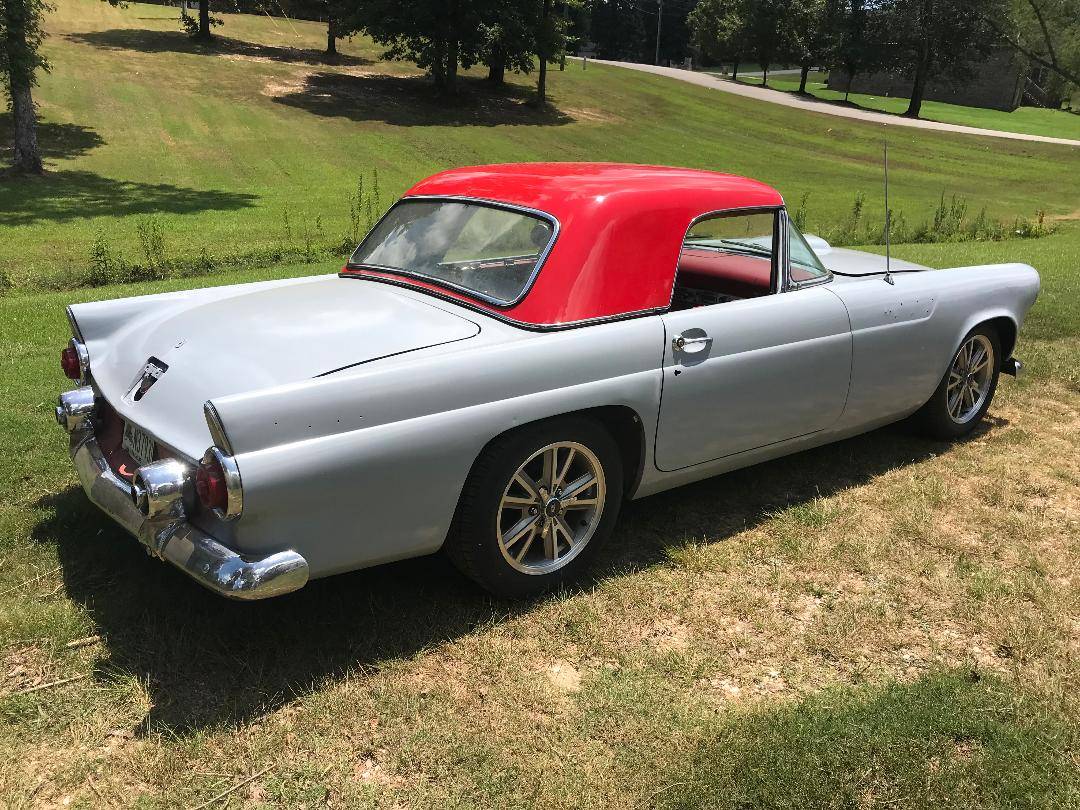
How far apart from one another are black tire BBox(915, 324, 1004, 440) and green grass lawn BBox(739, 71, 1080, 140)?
4524 cm

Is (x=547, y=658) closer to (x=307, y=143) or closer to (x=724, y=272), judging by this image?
(x=724, y=272)

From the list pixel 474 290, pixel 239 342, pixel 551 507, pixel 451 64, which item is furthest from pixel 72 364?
pixel 451 64

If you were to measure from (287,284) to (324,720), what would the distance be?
2277mm

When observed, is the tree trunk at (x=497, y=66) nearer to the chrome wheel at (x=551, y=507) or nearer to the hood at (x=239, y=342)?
the hood at (x=239, y=342)

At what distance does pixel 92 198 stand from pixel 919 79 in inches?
1720

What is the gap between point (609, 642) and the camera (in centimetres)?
318

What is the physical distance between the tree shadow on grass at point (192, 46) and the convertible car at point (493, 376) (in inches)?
1401

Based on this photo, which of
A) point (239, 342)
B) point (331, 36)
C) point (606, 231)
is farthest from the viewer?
point (331, 36)

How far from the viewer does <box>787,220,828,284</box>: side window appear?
420cm

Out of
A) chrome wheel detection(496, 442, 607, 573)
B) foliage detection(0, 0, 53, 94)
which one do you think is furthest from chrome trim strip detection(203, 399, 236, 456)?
foliage detection(0, 0, 53, 94)

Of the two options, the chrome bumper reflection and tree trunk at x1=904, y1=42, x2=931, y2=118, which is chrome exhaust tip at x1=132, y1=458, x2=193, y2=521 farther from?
tree trunk at x1=904, y1=42, x2=931, y2=118

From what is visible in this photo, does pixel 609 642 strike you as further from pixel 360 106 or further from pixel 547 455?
pixel 360 106

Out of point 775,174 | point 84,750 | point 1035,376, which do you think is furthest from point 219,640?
point 775,174

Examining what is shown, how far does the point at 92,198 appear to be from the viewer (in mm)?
16688
